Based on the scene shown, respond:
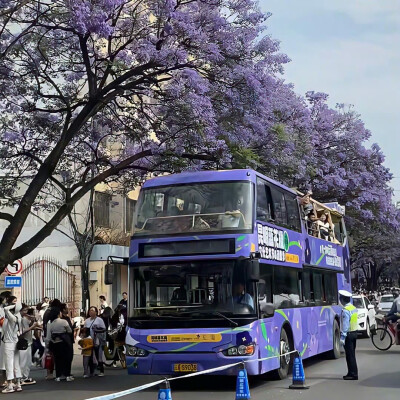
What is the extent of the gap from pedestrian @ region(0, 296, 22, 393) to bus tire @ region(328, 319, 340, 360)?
865cm

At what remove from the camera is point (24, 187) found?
31391mm

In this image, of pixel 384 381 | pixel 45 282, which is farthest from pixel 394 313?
pixel 45 282

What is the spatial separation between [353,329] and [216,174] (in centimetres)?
415

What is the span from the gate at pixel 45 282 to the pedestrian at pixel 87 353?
1055 centimetres

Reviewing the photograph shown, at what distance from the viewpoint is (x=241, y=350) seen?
41.7 feet

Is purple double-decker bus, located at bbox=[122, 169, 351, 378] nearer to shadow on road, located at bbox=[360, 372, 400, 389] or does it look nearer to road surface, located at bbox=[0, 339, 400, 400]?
road surface, located at bbox=[0, 339, 400, 400]

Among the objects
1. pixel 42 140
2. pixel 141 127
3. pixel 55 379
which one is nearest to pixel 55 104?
pixel 42 140

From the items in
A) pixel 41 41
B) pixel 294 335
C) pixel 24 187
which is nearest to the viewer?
pixel 294 335

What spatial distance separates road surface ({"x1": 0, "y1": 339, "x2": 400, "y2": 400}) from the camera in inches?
492

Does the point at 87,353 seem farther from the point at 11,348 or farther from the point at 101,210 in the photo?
the point at 101,210

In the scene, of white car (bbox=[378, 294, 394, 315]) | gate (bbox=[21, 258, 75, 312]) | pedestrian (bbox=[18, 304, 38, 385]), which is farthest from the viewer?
white car (bbox=[378, 294, 394, 315])

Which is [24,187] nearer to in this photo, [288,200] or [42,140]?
[42,140]

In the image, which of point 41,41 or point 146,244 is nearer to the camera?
point 146,244

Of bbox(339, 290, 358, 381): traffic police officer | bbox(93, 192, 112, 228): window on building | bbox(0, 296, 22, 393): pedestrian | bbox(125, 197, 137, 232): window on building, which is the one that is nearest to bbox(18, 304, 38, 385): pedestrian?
bbox(0, 296, 22, 393): pedestrian
